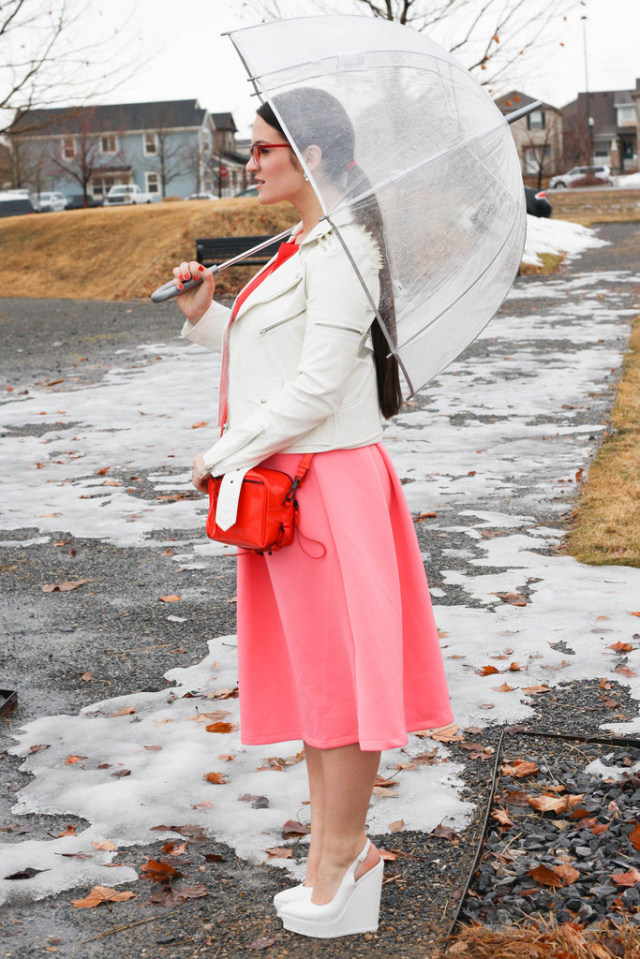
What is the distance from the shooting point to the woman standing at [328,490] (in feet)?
8.18

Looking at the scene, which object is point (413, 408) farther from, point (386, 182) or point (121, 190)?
point (121, 190)

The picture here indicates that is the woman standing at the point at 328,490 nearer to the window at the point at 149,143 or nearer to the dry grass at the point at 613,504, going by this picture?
the dry grass at the point at 613,504

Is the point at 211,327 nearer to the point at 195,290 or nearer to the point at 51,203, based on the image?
the point at 195,290

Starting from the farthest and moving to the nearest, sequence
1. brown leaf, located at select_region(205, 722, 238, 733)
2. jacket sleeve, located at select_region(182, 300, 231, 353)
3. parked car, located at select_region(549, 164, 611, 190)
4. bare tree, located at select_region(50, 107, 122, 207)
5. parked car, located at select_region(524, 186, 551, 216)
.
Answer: parked car, located at select_region(549, 164, 611, 190) → bare tree, located at select_region(50, 107, 122, 207) → parked car, located at select_region(524, 186, 551, 216) → brown leaf, located at select_region(205, 722, 238, 733) → jacket sleeve, located at select_region(182, 300, 231, 353)

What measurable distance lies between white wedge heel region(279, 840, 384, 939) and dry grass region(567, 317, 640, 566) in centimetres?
318

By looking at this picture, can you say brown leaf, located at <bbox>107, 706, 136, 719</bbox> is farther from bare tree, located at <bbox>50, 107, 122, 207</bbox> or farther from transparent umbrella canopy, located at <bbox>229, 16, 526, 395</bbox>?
bare tree, located at <bbox>50, 107, 122, 207</bbox>

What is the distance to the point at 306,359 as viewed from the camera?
8.08 feet

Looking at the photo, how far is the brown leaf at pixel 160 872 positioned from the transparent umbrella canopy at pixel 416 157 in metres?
1.53

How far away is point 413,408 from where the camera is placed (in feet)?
32.6

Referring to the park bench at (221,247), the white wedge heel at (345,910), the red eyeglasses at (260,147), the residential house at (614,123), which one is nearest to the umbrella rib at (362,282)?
the red eyeglasses at (260,147)

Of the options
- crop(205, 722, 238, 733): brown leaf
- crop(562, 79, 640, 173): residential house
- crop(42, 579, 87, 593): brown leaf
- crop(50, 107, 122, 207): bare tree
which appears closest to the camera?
crop(205, 722, 238, 733): brown leaf

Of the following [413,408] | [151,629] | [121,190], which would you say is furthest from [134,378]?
[121,190]

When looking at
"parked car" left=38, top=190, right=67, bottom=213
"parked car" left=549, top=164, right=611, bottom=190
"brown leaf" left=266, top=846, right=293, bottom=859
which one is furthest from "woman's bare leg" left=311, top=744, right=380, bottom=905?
"parked car" left=549, top=164, right=611, bottom=190

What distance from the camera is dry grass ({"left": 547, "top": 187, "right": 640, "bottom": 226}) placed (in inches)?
1430
